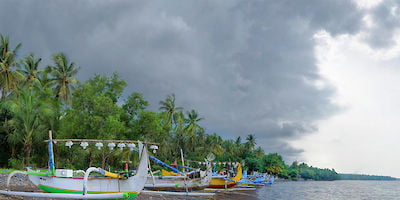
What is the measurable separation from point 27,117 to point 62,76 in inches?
491

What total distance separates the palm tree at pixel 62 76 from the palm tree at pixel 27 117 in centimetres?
880

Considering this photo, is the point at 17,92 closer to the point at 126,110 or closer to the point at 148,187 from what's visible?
the point at 126,110

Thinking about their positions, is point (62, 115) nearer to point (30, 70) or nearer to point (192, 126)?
point (30, 70)

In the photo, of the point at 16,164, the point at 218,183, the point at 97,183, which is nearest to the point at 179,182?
the point at 218,183

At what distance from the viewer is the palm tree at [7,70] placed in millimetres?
33312

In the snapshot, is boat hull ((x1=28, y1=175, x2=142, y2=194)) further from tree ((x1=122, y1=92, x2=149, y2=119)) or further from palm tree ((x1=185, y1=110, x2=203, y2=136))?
palm tree ((x1=185, y1=110, x2=203, y2=136))

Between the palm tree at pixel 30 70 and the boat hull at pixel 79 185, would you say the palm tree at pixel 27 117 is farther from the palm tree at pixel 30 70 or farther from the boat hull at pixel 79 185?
the boat hull at pixel 79 185

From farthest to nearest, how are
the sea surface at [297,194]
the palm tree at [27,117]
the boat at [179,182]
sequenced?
1. the palm tree at [27,117]
2. the sea surface at [297,194]
3. the boat at [179,182]

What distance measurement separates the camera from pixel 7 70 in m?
33.4

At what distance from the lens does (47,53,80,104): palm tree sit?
141 feet

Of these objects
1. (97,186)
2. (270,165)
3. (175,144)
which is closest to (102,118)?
(97,186)

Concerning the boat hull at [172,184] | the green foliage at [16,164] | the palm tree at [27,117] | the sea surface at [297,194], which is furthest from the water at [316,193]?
the green foliage at [16,164]

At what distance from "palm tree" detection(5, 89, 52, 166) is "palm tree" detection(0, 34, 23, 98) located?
1.49 m

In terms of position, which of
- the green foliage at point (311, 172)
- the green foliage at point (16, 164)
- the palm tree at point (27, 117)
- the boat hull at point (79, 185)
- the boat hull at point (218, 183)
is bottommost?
the green foliage at point (311, 172)
